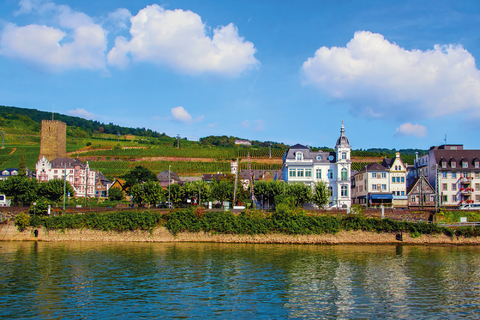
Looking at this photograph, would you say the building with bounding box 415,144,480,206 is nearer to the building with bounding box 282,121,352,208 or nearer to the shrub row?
the building with bounding box 282,121,352,208

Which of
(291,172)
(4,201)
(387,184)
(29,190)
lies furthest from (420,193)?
(4,201)

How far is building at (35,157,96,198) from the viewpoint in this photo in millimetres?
122375

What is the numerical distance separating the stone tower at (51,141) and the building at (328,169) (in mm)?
116503

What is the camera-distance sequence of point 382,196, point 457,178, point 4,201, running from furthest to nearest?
point 382,196 < point 457,178 < point 4,201

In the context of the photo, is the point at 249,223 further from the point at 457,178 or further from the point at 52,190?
the point at 457,178

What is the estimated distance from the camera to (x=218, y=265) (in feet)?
119

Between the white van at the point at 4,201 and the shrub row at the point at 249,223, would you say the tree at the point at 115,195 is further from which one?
the shrub row at the point at 249,223

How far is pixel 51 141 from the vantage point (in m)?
163

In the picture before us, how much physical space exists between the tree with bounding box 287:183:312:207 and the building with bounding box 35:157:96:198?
7534cm

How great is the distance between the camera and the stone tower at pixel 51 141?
16200 cm

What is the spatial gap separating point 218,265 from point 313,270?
8.66 meters

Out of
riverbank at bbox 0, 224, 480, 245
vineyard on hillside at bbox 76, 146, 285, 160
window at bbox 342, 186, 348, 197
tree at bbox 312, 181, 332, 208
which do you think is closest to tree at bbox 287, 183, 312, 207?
tree at bbox 312, 181, 332, 208

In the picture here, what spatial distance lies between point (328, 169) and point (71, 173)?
3261 inches

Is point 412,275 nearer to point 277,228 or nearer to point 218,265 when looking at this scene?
point 218,265
